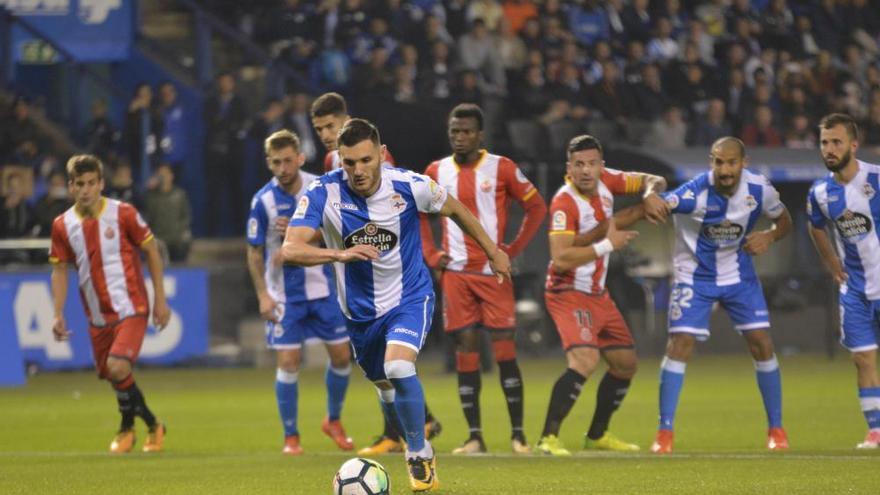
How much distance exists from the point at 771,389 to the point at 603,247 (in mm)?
1656

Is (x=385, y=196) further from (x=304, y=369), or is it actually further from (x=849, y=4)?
(x=849, y=4)

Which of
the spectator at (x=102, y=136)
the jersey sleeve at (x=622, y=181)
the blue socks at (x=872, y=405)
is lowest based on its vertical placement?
the blue socks at (x=872, y=405)

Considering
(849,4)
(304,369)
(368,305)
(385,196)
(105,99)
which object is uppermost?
(849,4)

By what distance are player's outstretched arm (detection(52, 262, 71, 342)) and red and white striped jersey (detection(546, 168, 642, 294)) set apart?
3634 mm

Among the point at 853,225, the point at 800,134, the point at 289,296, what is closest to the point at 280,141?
the point at 289,296

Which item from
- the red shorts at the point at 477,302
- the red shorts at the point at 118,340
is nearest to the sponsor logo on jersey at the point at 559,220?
the red shorts at the point at 477,302

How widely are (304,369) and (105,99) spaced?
5.09 meters

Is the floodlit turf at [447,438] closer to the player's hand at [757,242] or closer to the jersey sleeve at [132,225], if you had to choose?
the player's hand at [757,242]

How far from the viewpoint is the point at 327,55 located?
24.0m

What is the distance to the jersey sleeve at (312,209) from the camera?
9305mm

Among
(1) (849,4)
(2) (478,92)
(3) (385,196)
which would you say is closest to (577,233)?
(3) (385,196)

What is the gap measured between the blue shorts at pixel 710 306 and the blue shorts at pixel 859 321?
575mm

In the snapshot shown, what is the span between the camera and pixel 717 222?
1172cm

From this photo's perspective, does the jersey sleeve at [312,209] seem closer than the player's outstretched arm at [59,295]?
Yes
